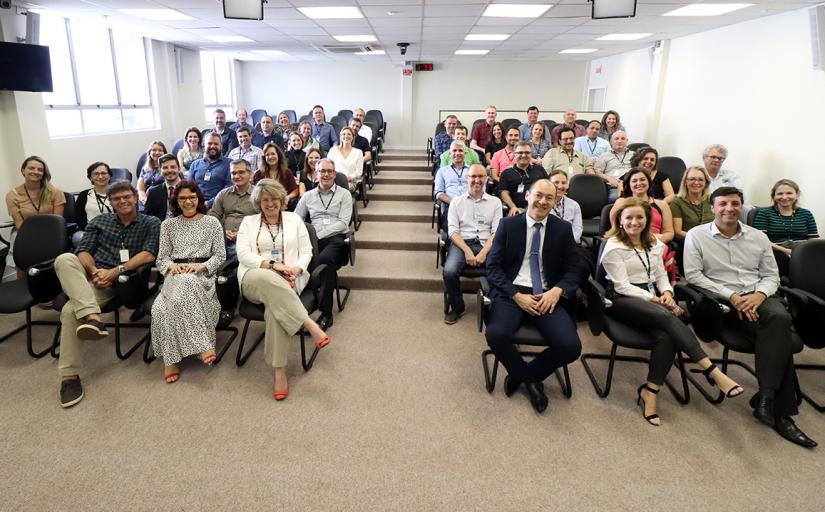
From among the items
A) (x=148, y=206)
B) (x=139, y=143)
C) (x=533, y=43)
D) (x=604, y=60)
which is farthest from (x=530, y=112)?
(x=139, y=143)

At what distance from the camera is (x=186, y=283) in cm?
301

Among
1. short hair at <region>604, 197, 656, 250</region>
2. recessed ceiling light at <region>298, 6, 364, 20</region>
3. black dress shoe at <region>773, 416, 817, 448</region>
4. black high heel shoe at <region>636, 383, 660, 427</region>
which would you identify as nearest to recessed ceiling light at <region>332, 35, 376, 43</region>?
recessed ceiling light at <region>298, 6, 364, 20</region>

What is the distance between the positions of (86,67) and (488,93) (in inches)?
344

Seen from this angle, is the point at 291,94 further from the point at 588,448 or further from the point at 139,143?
the point at 588,448

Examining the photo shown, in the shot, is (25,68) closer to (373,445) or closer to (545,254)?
(373,445)

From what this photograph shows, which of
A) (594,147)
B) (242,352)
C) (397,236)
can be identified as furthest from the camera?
(594,147)

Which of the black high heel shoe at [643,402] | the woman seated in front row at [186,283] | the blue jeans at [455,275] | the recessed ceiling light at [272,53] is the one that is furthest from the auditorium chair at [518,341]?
the recessed ceiling light at [272,53]

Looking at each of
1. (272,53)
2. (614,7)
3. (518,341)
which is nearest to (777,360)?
(518,341)

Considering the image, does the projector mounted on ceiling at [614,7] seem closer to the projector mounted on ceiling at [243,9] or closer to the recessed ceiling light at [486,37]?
the recessed ceiling light at [486,37]

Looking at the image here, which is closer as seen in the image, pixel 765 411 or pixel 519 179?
pixel 765 411

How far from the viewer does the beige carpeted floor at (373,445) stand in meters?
2.06

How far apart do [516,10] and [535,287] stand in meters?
4.15

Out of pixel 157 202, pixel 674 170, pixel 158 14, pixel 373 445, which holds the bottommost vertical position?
pixel 373 445

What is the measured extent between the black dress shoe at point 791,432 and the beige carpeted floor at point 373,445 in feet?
0.15
